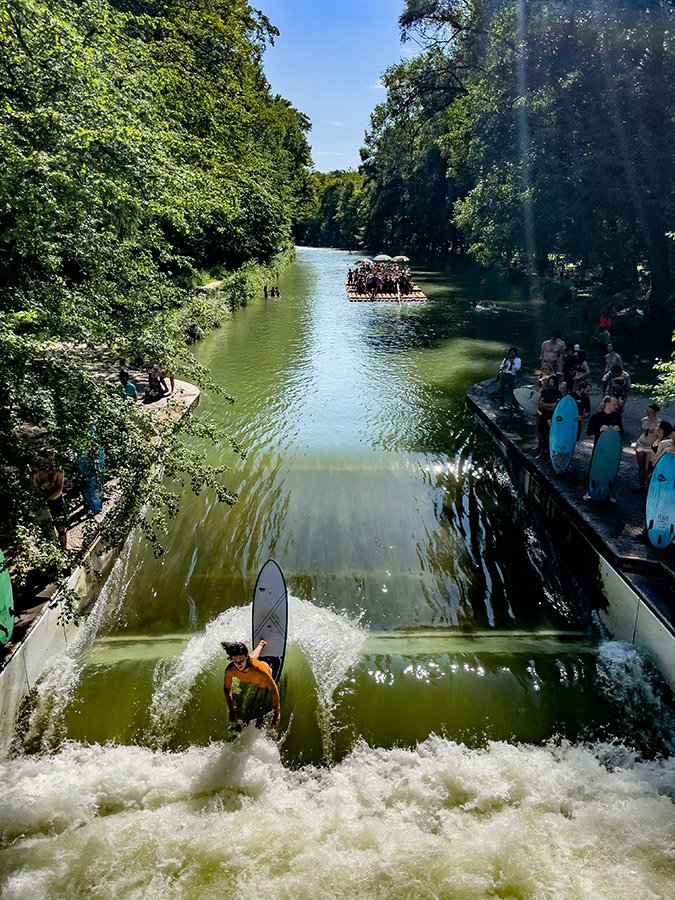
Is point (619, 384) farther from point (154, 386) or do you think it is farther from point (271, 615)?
point (154, 386)

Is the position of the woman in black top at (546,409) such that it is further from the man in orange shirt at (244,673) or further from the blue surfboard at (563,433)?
the man in orange shirt at (244,673)

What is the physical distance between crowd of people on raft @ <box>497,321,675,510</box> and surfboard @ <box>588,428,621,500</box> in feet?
0.62

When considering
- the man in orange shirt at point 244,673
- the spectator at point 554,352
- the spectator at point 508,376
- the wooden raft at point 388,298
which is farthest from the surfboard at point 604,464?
the wooden raft at point 388,298

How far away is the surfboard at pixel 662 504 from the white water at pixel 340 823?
277 centimetres

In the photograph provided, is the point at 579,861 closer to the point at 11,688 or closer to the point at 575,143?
the point at 11,688

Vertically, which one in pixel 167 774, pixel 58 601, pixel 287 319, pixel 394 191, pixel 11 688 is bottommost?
pixel 167 774

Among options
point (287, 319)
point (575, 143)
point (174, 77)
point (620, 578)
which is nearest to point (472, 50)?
point (575, 143)

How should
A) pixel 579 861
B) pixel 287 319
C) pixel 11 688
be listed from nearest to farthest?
pixel 579 861
pixel 11 688
pixel 287 319

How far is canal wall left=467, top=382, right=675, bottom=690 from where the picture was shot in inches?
261

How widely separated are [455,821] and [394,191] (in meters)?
69.4

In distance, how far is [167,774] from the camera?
5.64m

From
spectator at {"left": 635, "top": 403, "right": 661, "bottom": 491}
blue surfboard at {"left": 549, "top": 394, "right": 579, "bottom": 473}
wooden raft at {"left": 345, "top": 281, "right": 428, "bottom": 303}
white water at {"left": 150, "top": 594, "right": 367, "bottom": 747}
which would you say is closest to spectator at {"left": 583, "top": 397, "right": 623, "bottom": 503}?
blue surfboard at {"left": 549, "top": 394, "right": 579, "bottom": 473}

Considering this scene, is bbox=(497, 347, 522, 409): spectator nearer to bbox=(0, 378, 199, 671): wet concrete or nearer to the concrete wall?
bbox=(0, 378, 199, 671): wet concrete

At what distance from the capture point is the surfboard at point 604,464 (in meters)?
8.42
